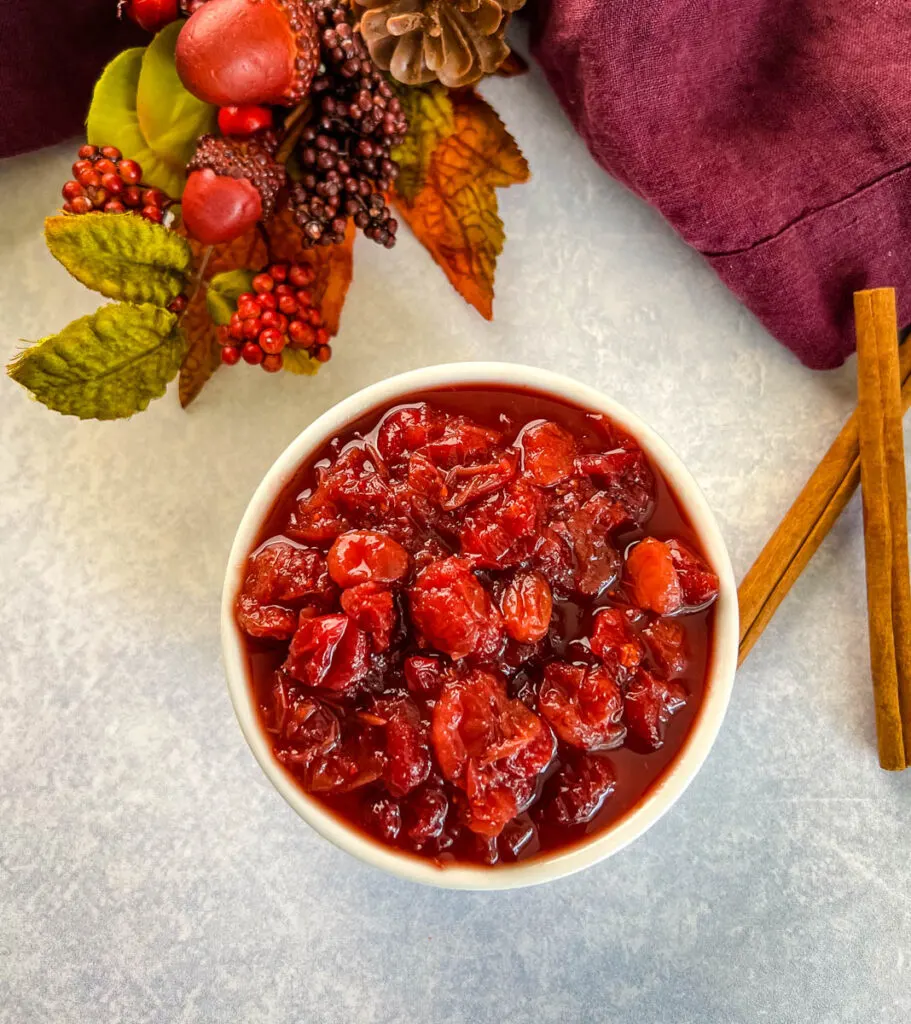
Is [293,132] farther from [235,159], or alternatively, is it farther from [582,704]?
[582,704]

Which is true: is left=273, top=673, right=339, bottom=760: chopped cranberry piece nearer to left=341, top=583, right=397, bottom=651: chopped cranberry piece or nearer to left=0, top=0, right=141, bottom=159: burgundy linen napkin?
left=341, top=583, right=397, bottom=651: chopped cranberry piece

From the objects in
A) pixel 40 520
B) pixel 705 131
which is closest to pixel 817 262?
pixel 705 131

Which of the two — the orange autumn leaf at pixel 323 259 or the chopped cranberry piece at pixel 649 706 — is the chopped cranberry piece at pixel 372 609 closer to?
the chopped cranberry piece at pixel 649 706

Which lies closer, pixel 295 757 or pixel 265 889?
pixel 295 757

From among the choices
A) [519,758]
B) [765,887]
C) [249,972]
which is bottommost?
[765,887]

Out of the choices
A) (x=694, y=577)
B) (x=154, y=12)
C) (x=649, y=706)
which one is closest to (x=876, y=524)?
(x=694, y=577)

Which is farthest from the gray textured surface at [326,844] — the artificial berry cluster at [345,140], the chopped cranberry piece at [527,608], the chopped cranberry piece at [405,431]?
the chopped cranberry piece at [527,608]

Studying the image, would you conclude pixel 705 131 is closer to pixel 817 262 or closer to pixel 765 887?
pixel 817 262
